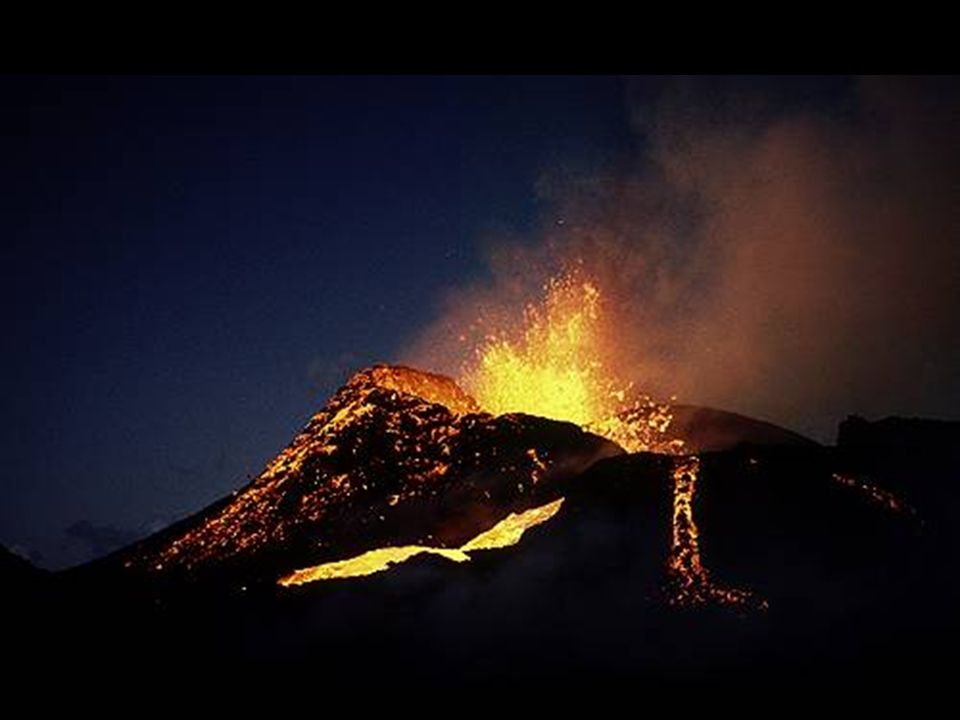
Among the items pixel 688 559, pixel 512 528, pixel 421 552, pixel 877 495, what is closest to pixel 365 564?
pixel 421 552

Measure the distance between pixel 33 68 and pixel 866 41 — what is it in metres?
2.70

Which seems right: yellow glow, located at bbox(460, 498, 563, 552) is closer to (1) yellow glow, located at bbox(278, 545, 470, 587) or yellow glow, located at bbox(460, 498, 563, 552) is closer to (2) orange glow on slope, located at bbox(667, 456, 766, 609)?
(1) yellow glow, located at bbox(278, 545, 470, 587)

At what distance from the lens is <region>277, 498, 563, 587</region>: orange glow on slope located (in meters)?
29.2

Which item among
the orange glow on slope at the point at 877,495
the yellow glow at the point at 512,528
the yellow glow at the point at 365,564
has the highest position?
the orange glow on slope at the point at 877,495

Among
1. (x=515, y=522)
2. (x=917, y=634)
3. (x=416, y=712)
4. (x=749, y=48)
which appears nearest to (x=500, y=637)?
(x=416, y=712)

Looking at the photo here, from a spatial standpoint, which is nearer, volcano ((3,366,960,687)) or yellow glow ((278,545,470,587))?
volcano ((3,366,960,687))

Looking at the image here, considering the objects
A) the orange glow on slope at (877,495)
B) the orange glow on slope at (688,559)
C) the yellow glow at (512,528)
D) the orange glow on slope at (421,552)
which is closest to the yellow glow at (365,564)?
the orange glow on slope at (421,552)

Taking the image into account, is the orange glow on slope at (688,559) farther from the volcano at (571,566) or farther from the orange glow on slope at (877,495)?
the orange glow on slope at (877,495)

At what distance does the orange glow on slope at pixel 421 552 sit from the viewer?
29.2 meters

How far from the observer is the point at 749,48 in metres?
2.57

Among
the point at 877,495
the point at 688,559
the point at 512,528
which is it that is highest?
the point at 877,495

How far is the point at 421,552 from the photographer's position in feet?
95.8

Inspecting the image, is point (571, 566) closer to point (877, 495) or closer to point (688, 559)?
point (688, 559)

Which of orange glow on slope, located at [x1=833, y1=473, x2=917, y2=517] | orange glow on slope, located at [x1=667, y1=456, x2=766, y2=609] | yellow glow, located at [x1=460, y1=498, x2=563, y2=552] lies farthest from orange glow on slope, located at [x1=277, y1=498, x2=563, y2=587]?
orange glow on slope, located at [x1=833, y1=473, x2=917, y2=517]
